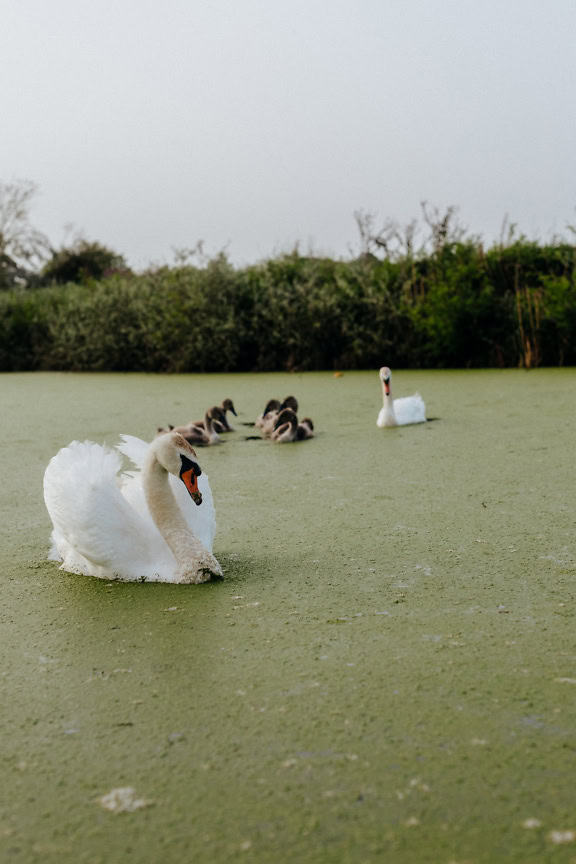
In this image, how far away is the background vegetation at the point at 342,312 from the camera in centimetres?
1146

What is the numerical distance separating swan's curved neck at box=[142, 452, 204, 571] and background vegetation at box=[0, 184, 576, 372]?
870cm

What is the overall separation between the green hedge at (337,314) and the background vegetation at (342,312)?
0.02 meters

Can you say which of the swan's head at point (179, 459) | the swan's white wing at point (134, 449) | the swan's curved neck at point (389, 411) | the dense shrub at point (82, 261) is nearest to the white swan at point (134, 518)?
the swan's head at point (179, 459)

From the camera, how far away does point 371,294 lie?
39.8 ft

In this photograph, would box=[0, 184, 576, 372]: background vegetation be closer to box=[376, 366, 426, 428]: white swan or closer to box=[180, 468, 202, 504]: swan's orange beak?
box=[376, 366, 426, 428]: white swan

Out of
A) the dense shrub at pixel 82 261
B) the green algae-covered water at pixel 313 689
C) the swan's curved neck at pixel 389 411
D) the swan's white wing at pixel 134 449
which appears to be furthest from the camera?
the dense shrub at pixel 82 261

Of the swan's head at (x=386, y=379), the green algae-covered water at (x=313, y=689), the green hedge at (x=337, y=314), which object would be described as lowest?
the green algae-covered water at (x=313, y=689)

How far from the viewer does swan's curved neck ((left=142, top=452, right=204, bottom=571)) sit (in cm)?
295

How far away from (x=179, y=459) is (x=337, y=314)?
9555 mm

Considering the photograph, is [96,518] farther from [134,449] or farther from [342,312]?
[342,312]

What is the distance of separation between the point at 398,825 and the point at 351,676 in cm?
61

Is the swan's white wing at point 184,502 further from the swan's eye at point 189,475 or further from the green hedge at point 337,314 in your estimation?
the green hedge at point 337,314

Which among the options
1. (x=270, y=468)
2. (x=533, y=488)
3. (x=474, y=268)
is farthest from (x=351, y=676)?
(x=474, y=268)

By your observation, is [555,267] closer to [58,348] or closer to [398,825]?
[58,348]
